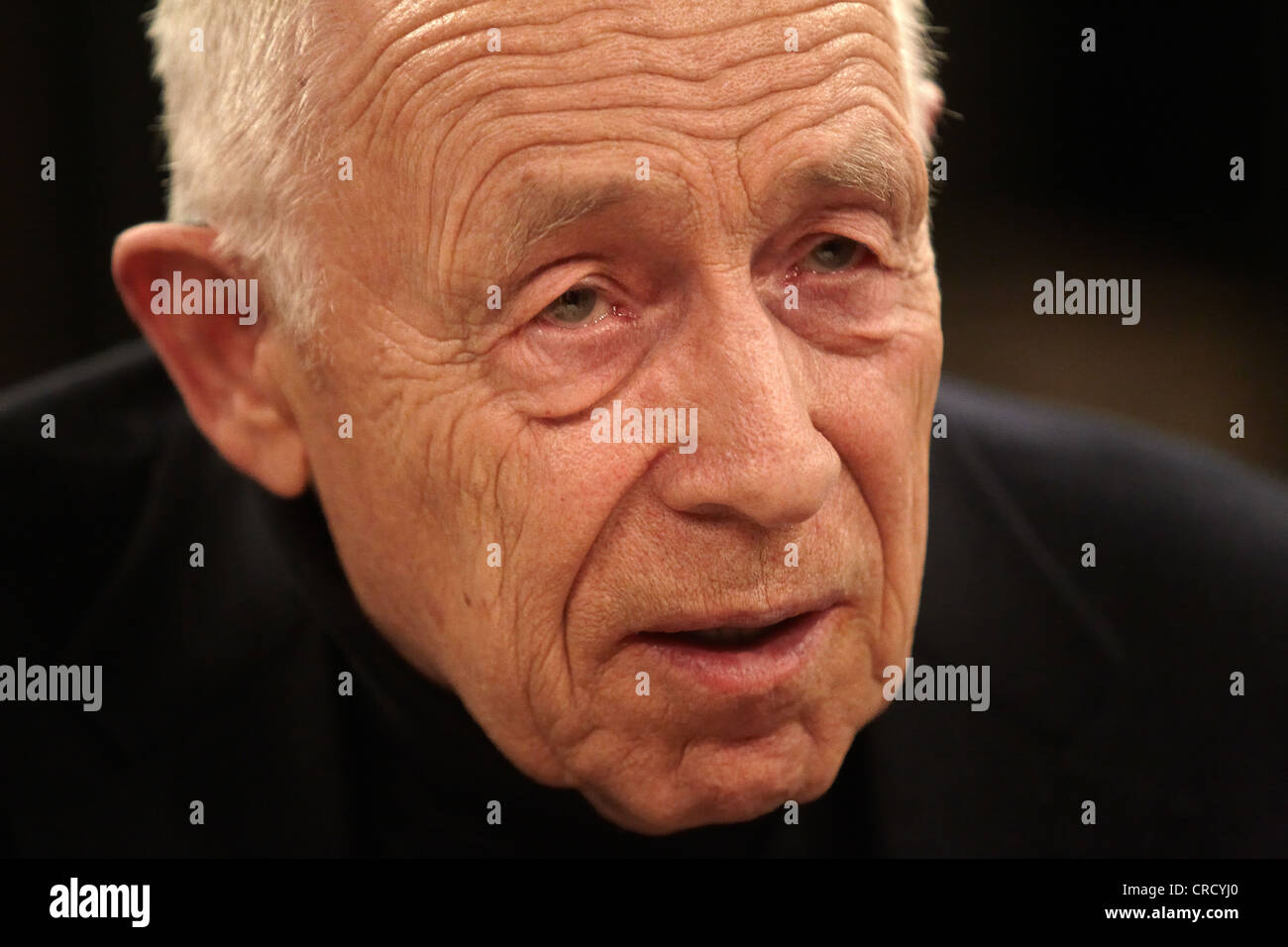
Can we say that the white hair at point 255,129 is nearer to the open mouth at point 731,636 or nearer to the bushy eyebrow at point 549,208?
the bushy eyebrow at point 549,208

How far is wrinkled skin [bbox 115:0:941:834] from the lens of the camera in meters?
1.63

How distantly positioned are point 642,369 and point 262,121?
22.4 inches

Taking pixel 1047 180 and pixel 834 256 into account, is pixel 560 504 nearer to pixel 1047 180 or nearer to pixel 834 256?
pixel 834 256

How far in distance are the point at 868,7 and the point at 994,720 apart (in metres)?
1.11

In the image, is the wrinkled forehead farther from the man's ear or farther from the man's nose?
the man's ear

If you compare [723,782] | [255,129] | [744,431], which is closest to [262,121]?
[255,129]

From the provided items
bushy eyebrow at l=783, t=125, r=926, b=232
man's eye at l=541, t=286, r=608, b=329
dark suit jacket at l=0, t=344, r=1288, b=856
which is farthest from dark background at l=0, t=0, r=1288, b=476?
man's eye at l=541, t=286, r=608, b=329

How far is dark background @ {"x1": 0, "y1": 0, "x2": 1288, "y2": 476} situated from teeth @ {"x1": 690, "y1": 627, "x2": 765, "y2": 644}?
0.92m

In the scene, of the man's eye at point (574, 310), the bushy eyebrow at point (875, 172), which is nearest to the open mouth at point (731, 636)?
the man's eye at point (574, 310)

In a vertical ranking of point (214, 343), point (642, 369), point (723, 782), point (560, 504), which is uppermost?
point (214, 343)

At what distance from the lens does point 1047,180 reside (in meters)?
2.46

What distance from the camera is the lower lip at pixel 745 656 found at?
176cm

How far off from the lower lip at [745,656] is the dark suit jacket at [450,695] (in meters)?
0.47

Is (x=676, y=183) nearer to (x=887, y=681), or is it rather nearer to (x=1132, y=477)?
(x=887, y=681)
